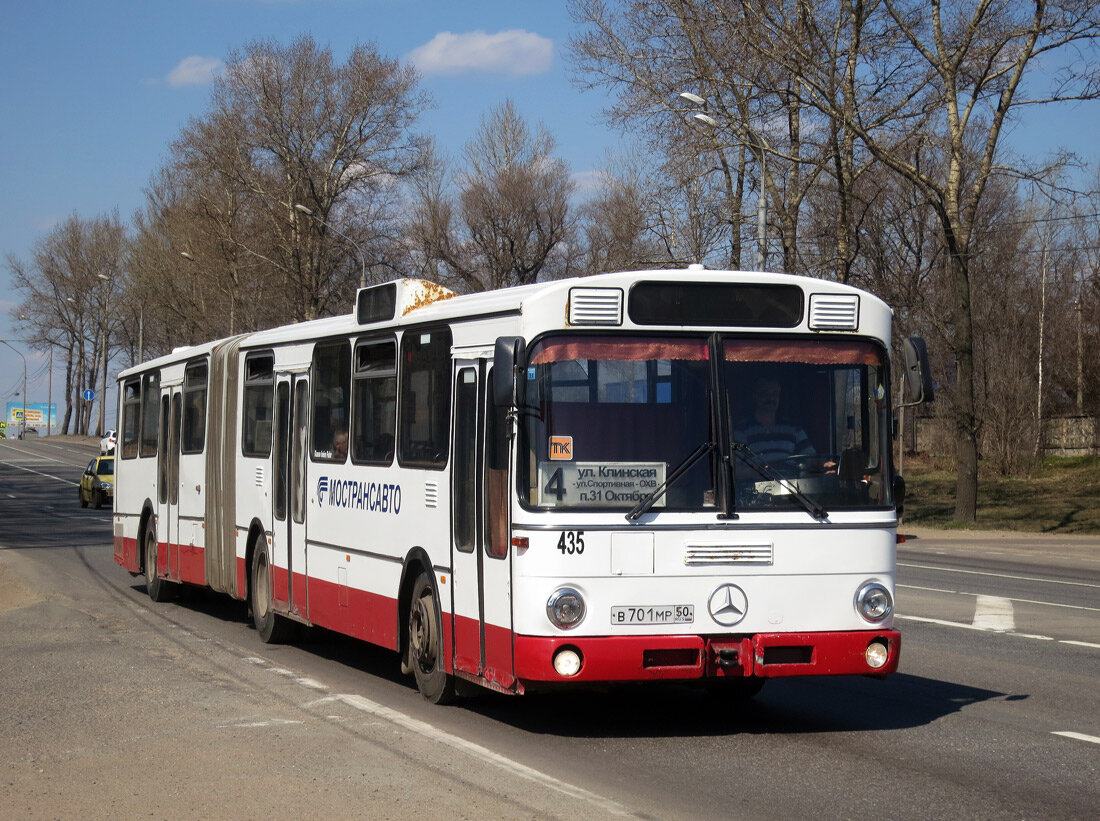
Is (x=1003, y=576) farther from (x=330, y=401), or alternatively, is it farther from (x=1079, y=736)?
(x=1079, y=736)

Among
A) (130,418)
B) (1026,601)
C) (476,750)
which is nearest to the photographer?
(476,750)

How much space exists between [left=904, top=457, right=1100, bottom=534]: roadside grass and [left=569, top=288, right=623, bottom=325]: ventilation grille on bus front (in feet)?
86.4

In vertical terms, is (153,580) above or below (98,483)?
below

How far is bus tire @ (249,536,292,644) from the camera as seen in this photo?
42.5 ft

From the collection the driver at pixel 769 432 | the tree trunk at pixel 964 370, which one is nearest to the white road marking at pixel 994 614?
the driver at pixel 769 432

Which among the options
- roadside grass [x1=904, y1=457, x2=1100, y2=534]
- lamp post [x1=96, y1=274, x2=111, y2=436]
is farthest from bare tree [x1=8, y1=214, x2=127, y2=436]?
roadside grass [x1=904, y1=457, x2=1100, y2=534]

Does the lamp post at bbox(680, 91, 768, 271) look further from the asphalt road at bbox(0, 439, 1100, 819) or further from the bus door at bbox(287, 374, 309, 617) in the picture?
the bus door at bbox(287, 374, 309, 617)

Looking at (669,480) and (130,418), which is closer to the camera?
(669,480)

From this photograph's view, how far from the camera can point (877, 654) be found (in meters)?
8.33

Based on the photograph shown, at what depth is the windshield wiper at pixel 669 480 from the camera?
803cm

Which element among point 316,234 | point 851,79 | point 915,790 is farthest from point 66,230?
point 915,790

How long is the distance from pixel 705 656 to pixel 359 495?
370 centimetres

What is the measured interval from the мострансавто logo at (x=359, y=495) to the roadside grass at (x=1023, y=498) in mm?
24088

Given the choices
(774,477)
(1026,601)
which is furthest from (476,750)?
(1026,601)
